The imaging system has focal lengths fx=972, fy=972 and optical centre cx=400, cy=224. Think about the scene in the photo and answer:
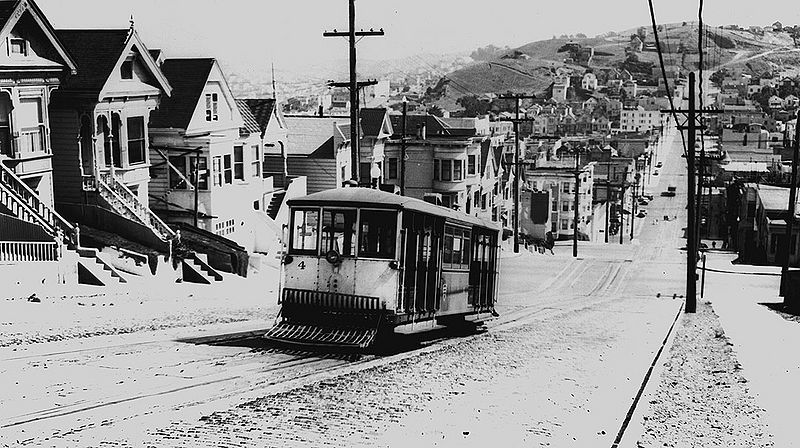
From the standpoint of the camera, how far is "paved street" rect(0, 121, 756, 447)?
10.8m

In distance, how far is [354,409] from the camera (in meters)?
12.0

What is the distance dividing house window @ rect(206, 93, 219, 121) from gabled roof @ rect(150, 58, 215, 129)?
978mm

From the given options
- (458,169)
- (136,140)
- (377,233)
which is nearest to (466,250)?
(377,233)

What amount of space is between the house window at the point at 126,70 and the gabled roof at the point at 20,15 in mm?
4873

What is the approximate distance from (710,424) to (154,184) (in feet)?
108

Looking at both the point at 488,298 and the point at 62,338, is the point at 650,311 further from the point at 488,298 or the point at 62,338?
the point at 62,338

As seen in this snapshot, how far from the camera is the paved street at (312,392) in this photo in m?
10.8

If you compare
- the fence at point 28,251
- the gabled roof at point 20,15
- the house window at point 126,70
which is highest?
the gabled roof at point 20,15

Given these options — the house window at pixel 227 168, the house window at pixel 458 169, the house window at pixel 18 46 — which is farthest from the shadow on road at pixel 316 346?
the house window at pixel 458 169

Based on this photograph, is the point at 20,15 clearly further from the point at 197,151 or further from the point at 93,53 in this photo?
the point at 197,151

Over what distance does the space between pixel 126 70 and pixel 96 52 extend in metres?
1.36

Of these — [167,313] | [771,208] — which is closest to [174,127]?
[167,313]

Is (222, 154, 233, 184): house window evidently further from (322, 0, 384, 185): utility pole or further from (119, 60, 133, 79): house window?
(322, 0, 384, 185): utility pole

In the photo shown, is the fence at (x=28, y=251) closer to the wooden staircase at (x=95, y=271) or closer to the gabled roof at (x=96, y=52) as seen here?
the wooden staircase at (x=95, y=271)
